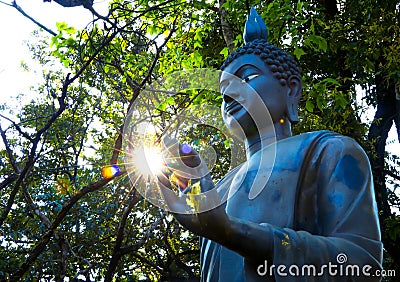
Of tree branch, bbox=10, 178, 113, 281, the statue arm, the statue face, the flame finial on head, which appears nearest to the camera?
A: the statue arm

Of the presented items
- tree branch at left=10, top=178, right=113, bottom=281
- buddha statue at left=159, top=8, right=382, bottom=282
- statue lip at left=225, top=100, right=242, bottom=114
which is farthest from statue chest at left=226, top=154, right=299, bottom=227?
tree branch at left=10, top=178, right=113, bottom=281

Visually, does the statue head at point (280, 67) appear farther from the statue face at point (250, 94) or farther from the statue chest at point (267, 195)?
the statue chest at point (267, 195)

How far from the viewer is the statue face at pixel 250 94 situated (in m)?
2.61

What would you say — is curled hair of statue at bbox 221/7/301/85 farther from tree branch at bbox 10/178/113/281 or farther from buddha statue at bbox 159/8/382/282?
tree branch at bbox 10/178/113/281

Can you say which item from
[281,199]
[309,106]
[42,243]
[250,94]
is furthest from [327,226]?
[42,243]

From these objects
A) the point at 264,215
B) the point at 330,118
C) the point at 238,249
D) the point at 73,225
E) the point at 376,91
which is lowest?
the point at 238,249

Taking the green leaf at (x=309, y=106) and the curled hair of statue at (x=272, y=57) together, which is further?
the green leaf at (x=309, y=106)

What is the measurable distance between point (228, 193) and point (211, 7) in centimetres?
573

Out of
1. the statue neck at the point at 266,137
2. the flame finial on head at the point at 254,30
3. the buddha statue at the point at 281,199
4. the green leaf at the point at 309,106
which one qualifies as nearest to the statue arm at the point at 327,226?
the buddha statue at the point at 281,199

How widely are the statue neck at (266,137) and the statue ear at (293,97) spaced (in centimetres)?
4

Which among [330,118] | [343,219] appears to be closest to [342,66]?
[330,118]

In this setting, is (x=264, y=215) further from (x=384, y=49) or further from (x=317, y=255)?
(x=384, y=49)

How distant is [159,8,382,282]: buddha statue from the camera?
74.7 inches

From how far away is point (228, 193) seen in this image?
8.40ft
